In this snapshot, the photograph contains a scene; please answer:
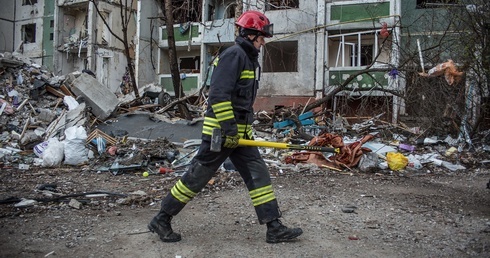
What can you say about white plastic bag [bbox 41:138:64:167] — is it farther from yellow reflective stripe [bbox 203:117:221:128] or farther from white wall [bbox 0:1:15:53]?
white wall [bbox 0:1:15:53]

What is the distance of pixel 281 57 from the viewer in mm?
19000

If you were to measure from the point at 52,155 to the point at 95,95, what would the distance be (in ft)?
12.5

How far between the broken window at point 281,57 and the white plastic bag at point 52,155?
1143cm

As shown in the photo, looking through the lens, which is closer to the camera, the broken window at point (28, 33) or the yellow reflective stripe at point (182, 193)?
the yellow reflective stripe at point (182, 193)

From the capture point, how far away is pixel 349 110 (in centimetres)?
1546

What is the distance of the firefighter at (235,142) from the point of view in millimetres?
2928

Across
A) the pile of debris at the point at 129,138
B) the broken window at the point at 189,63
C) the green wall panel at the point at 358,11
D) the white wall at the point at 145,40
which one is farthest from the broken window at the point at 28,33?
the green wall panel at the point at 358,11

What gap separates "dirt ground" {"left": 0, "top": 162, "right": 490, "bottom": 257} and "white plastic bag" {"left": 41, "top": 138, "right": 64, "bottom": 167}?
1222mm

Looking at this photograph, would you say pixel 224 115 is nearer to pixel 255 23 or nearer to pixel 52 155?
pixel 255 23

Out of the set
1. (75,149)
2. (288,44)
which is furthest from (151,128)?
(288,44)

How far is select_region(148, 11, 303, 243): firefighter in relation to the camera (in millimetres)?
2928

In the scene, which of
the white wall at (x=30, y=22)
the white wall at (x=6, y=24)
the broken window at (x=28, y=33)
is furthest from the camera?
the white wall at (x=6, y=24)

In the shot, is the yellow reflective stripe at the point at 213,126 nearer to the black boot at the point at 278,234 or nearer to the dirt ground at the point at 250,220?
the black boot at the point at 278,234

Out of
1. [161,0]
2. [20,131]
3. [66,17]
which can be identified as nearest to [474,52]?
[20,131]
